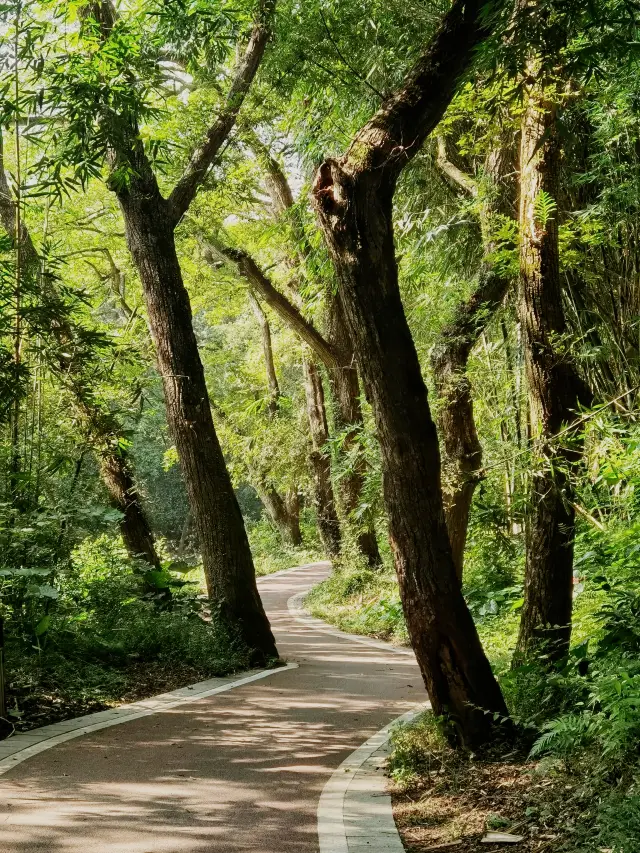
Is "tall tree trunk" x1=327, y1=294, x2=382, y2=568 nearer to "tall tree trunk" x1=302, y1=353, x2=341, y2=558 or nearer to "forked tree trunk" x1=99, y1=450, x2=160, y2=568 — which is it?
"tall tree trunk" x1=302, y1=353, x2=341, y2=558

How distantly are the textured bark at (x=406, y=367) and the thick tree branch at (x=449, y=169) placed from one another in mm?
6343

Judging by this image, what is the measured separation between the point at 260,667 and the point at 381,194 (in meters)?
6.92

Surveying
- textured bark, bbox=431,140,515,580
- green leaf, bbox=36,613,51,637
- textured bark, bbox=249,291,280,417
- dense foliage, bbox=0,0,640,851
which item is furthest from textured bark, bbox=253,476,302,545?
green leaf, bbox=36,613,51,637

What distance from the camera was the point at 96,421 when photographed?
36.9ft

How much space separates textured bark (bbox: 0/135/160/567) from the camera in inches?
368

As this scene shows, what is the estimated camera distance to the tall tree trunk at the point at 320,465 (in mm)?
22516

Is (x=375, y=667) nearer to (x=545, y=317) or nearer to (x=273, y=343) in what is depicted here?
(x=545, y=317)

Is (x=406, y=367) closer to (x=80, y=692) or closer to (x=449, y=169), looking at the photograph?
(x=80, y=692)

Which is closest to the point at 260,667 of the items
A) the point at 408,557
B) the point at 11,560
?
the point at 11,560

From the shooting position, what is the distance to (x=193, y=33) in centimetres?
1016

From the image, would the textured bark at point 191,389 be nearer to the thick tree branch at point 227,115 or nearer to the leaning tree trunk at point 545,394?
the thick tree branch at point 227,115

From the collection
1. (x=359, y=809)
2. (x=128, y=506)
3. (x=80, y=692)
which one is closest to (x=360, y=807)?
(x=359, y=809)

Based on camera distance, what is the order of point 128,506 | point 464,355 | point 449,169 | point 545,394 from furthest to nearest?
point 128,506 → point 449,169 → point 464,355 → point 545,394

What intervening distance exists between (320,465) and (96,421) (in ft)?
42.5
